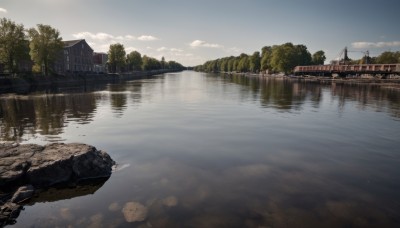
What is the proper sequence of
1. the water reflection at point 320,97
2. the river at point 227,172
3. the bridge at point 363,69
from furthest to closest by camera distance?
1. the bridge at point 363,69
2. the water reflection at point 320,97
3. the river at point 227,172

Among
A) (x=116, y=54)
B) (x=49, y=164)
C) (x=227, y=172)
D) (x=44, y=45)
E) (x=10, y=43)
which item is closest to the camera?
(x=49, y=164)

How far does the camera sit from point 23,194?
12.1 metres

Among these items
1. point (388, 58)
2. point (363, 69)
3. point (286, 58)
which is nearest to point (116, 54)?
point (286, 58)

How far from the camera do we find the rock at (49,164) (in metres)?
13.1

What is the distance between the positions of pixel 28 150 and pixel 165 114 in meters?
19.0

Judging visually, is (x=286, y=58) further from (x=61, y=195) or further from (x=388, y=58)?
(x=61, y=195)

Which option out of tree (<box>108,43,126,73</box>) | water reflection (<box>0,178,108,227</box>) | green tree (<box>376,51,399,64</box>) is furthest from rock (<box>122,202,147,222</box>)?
green tree (<box>376,51,399,64</box>)

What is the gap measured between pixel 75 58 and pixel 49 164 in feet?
406

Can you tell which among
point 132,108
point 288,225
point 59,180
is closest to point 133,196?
point 59,180

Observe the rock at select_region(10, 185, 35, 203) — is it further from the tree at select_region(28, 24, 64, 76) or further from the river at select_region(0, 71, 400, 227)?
the tree at select_region(28, 24, 64, 76)

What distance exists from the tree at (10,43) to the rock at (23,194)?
73.6 meters

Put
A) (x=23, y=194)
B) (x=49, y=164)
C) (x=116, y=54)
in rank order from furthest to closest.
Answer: (x=116, y=54) → (x=49, y=164) → (x=23, y=194)

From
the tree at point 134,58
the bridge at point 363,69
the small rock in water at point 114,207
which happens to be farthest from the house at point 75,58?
the small rock in water at point 114,207

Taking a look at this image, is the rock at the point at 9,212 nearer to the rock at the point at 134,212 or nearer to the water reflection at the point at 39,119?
the rock at the point at 134,212
